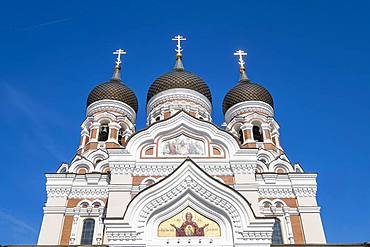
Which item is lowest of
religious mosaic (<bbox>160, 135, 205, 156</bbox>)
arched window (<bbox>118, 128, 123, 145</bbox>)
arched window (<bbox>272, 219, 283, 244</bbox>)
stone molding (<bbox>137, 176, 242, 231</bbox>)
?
stone molding (<bbox>137, 176, 242, 231</bbox>)

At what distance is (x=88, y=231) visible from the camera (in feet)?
54.3

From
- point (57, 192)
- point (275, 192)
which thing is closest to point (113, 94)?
point (57, 192)

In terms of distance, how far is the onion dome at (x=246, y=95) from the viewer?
73.8ft

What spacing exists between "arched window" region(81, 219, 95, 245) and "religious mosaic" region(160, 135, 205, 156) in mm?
4707

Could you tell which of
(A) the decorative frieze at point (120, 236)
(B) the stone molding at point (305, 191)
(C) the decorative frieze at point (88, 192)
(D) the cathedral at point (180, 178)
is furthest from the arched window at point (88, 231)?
(B) the stone molding at point (305, 191)

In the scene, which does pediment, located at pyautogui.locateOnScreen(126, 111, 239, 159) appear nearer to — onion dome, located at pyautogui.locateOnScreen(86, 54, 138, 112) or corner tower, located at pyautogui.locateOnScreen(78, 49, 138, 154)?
corner tower, located at pyautogui.locateOnScreen(78, 49, 138, 154)

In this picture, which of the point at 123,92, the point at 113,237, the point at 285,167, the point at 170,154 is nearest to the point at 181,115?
the point at 170,154

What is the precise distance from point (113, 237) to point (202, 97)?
41.6 feet

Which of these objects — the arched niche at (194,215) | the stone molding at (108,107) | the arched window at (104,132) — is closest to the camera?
the arched niche at (194,215)

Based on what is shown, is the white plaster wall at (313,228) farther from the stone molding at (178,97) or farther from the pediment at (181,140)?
the stone molding at (178,97)

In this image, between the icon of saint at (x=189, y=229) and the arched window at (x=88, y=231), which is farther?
the arched window at (x=88, y=231)

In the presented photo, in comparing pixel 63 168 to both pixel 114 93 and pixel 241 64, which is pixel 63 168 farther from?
pixel 241 64

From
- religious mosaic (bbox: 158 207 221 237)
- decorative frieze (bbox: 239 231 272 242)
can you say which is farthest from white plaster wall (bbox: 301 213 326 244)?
religious mosaic (bbox: 158 207 221 237)

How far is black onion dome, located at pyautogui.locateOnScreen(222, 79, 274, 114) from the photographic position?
73.8ft
